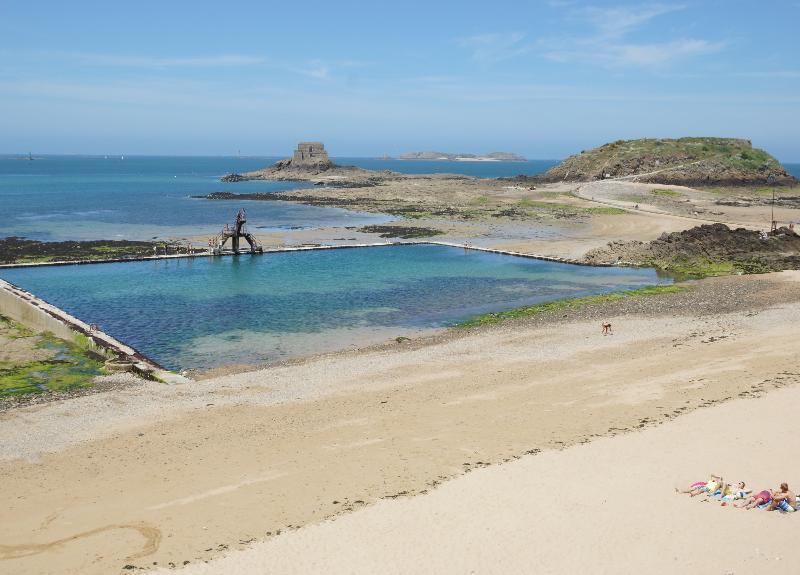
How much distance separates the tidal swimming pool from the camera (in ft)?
89.2

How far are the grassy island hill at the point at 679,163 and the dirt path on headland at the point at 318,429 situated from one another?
7953 centimetres

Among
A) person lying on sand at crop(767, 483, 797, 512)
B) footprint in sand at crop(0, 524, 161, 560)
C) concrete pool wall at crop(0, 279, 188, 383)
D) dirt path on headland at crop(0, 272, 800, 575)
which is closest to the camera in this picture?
footprint in sand at crop(0, 524, 161, 560)

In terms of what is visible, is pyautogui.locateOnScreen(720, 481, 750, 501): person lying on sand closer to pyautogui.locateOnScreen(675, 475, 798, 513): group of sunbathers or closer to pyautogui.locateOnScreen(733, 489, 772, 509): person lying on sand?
pyautogui.locateOnScreen(675, 475, 798, 513): group of sunbathers

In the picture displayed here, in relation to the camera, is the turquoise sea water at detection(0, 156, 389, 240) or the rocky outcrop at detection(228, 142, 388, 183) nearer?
the turquoise sea water at detection(0, 156, 389, 240)

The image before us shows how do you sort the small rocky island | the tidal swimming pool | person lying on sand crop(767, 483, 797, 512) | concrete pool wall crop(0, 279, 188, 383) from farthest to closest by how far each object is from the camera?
the small rocky island → the tidal swimming pool → concrete pool wall crop(0, 279, 188, 383) → person lying on sand crop(767, 483, 797, 512)

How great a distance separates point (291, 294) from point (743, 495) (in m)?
26.2

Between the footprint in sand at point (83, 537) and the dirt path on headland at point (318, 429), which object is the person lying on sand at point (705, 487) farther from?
the footprint in sand at point (83, 537)

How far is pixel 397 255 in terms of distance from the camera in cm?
5009

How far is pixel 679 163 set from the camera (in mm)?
108312

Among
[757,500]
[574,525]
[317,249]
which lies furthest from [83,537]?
[317,249]

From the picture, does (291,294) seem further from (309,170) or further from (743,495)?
(309,170)

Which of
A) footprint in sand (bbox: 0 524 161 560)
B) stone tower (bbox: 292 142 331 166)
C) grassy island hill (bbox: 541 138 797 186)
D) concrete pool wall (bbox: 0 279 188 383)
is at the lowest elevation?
footprint in sand (bbox: 0 524 161 560)

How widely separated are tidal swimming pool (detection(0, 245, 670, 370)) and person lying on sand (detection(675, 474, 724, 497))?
48.9 ft

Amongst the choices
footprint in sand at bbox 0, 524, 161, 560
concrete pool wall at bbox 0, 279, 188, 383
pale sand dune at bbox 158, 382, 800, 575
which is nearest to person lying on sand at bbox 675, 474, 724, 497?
pale sand dune at bbox 158, 382, 800, 575
